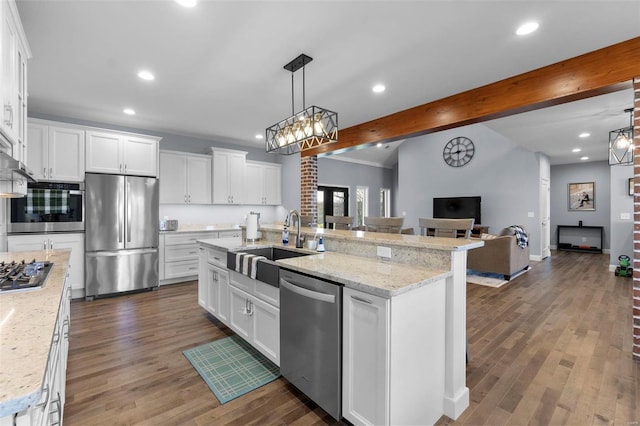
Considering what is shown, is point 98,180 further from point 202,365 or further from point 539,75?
point 539,75

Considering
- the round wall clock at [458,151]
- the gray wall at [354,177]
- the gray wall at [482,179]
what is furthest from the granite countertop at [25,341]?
the round wall clock at [458,151]

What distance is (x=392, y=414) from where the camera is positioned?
4.85 feet


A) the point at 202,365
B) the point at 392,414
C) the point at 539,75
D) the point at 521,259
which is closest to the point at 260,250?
the point at 202,365

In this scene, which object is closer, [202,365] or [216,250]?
[202,365]

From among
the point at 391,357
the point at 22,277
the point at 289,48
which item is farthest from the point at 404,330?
the point at 289,48

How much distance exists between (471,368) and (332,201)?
242 inches

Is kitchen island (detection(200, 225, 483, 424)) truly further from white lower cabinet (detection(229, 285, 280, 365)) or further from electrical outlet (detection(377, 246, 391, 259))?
white lower cabinet (detection(229, 285, 280, 365))

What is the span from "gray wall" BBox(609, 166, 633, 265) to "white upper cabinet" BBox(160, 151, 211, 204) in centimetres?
783

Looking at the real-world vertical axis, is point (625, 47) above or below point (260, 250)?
above

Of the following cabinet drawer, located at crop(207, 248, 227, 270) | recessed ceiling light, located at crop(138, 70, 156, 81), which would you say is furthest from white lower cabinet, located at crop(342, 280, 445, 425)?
recessed ceiling light, located at crop(138, 70, 156, 81)

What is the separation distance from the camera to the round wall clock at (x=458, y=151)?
7914mm

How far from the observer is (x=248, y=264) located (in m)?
2.43

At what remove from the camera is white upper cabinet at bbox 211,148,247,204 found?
5.50 meters

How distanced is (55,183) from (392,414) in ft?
15.5
